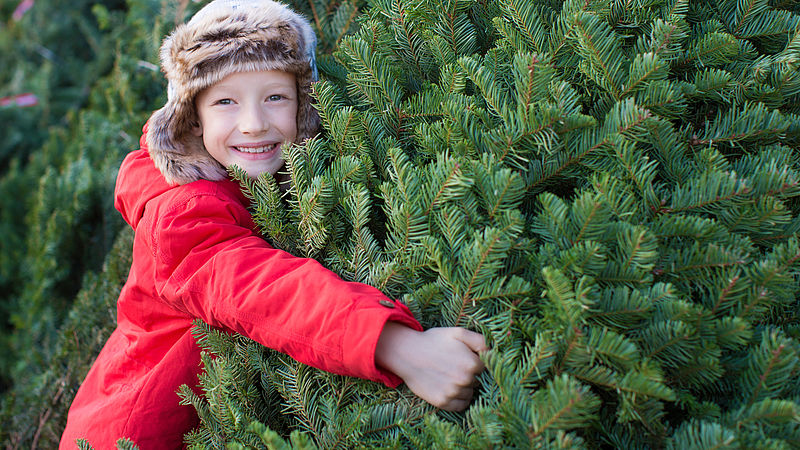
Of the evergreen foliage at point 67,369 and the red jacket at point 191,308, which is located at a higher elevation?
the red jacket at point 191,308

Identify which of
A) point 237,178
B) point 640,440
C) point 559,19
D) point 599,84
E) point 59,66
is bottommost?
point 59,66

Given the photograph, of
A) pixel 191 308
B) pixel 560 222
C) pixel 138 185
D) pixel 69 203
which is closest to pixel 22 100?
pixel 69 203

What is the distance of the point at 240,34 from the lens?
178cm

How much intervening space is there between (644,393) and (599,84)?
697 mm

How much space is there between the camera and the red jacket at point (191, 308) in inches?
51.2

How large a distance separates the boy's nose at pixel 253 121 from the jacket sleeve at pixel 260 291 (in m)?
0.23

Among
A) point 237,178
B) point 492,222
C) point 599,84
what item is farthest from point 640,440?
point 237,178

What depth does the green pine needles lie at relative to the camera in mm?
1121

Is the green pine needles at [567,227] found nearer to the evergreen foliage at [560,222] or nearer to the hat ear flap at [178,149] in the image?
the evergreen foliage at [560,222]

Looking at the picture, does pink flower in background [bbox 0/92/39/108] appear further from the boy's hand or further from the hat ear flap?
the boy's hand

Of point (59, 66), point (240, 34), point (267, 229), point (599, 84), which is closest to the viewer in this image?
point (599, 84)

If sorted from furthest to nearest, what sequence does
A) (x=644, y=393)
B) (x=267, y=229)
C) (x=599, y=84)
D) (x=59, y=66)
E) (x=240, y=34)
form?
(x=59, y=66)
(x=240, y=34)
(x=267, y=229)
(x=599, y=84)
(x=644, y=393)

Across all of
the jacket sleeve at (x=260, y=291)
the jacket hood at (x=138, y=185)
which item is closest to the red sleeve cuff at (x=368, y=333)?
the jacket sleeve at (x=260, y=291)

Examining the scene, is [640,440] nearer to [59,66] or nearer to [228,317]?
[228,317]
